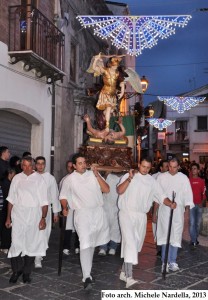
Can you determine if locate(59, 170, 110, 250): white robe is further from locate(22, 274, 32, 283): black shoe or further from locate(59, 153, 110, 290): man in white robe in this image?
locate(22, 274, 32, 283): black shoe

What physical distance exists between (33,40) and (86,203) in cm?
754

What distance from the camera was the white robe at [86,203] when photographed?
678cm

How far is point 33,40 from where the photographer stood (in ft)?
43.2

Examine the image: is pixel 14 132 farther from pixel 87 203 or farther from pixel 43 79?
pixel 87 203

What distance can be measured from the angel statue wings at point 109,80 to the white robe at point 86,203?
142 inches

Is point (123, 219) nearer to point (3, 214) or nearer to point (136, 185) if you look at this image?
point (136, 185)

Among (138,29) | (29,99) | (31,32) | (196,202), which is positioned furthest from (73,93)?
(196,202)

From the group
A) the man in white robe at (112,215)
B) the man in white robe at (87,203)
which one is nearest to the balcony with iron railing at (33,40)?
the man in white robe at (112,215)

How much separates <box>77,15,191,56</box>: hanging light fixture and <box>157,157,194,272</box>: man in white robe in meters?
4.60

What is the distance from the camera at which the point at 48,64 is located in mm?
13523

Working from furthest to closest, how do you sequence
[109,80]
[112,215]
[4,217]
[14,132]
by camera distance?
[14,132]
[109,80]
[112,215]
[4,217]

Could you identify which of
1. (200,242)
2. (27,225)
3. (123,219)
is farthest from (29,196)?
(200,242)

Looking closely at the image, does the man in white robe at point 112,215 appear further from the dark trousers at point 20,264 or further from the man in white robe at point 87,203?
the dark trousers at point 20,264

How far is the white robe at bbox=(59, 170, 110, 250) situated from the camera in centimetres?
678
